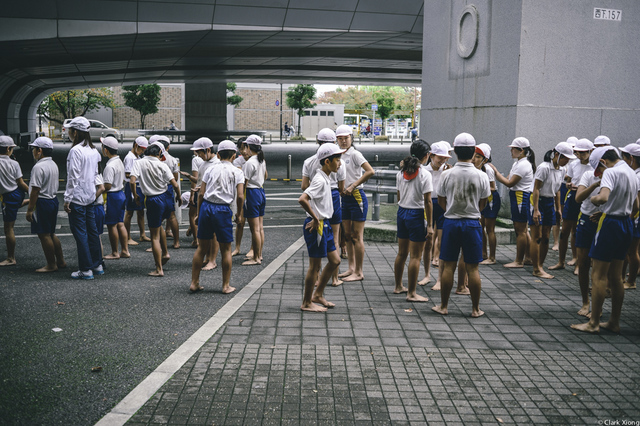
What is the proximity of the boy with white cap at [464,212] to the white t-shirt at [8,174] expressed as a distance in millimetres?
6344

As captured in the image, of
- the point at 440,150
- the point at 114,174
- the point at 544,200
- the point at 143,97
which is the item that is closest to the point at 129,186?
the point at 114,174

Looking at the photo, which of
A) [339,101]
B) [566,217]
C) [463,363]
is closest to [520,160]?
[566,217]

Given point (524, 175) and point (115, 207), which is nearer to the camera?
point (524, 175)

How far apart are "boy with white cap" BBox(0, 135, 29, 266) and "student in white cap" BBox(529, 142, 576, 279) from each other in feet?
24.4

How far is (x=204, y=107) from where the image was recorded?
4094 cm

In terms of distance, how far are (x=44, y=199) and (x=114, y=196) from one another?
112 cm

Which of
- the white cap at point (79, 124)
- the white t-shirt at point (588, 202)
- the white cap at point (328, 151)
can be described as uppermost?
the white cap at point (79, 124)

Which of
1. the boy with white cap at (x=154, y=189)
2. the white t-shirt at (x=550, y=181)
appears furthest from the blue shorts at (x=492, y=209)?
the boy with white cap at (x=154, y=189)

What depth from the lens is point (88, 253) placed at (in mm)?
7922

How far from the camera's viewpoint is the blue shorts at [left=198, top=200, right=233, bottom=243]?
707 centimetres

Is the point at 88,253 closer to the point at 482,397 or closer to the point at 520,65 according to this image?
the point at 482,397

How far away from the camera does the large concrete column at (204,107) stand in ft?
133

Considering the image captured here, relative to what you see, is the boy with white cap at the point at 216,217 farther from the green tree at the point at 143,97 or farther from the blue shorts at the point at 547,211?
the green tree at the point at 143,97

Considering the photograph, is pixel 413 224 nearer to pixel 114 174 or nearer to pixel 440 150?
pixel 440 150
